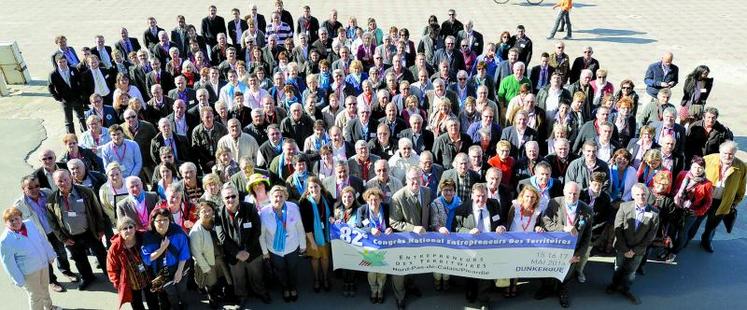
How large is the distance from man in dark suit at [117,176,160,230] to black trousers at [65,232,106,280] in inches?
31.7

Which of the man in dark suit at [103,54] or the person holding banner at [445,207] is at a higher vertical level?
the man in dark suit at [103,54]

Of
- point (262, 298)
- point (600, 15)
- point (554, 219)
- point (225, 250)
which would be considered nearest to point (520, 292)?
point (554, 219)

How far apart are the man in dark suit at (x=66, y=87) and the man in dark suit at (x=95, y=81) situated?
134 mm

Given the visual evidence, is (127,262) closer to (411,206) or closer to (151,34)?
(411,206)

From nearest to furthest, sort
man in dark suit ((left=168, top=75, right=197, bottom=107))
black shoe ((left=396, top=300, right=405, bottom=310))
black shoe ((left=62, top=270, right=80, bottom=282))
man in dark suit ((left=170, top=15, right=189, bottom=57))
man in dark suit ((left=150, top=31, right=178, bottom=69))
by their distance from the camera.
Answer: black shoe ((left=396, top=300, right=405, bottom=310)) < black shoe ((left=62, top=270, right=80, bottom=282)) < man in dark suit ((left=168, top=75, right=197, bottom=107)) < man in dark suit ((left=150, top=31, right=178, bottom=69)) < man in dark suit ((left=170, top=15, right=189, bottom=57))

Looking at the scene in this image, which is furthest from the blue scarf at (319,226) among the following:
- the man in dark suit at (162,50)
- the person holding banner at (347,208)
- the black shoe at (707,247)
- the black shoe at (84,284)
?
the man in dark suit at (162,50)

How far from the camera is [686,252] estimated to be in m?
7.38

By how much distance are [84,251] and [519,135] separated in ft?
19.4

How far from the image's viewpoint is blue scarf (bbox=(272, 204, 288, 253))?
6059 mm

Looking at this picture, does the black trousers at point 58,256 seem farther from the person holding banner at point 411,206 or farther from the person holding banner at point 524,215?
the person holding banner at point 524,215

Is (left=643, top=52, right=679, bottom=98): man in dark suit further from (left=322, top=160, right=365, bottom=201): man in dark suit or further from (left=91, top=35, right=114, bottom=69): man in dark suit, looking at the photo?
(left=91, top=35, right=114, bottom=69): man in dark suit

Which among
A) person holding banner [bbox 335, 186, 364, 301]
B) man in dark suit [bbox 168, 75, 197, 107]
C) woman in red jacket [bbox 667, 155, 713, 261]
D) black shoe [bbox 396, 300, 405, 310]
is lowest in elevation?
black shoe [bbox 396, 300, 405, 310]

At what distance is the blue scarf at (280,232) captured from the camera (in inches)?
239

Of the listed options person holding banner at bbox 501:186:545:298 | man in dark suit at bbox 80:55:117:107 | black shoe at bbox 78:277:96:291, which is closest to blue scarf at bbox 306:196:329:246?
person holding banner at bbox 501:186:545:298
